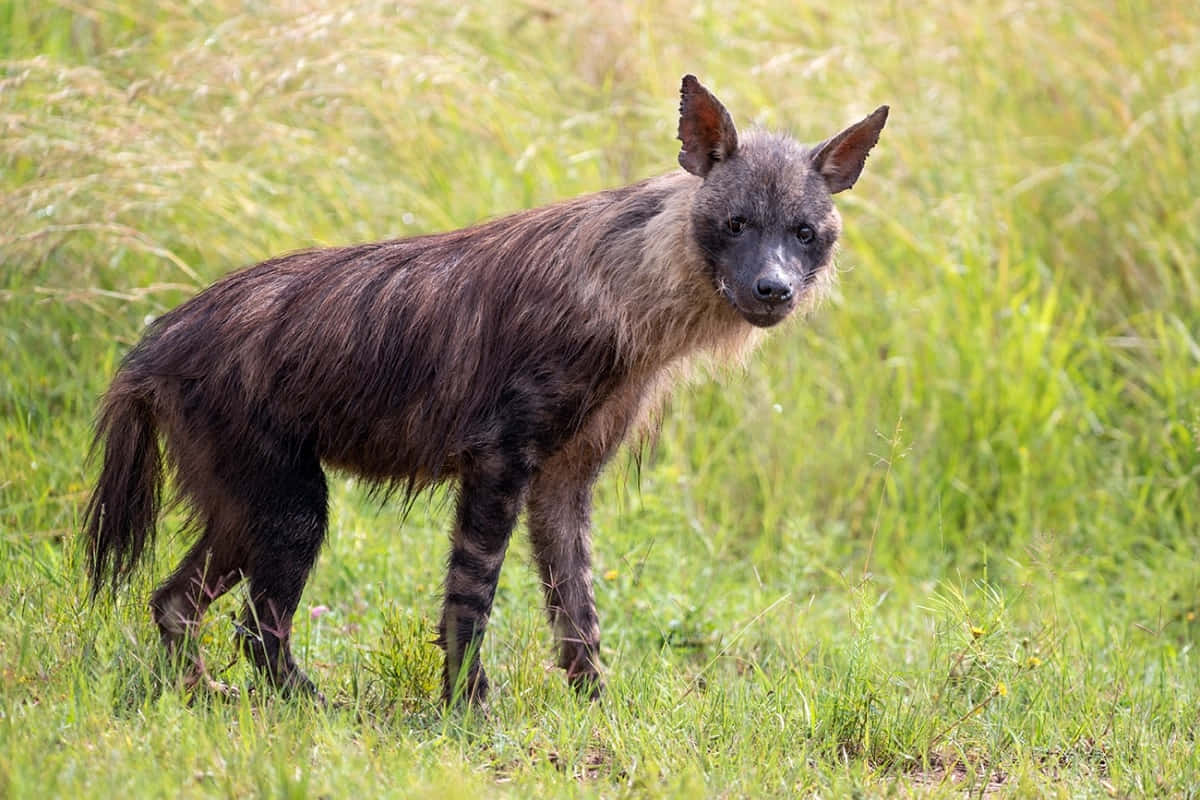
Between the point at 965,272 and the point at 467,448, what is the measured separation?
328 cm

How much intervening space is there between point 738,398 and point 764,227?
7.77 feet

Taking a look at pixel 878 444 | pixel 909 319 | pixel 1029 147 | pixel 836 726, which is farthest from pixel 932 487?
pixel 836 726

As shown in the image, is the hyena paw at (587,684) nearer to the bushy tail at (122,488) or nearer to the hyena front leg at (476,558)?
the hyena front leg at (476,558)

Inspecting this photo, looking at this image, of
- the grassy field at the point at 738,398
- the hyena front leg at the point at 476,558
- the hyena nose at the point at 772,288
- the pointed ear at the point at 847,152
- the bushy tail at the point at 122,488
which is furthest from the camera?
the bushy tail at the point at 122,488

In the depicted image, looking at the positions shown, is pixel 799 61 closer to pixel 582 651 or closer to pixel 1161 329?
pixel 1161 329

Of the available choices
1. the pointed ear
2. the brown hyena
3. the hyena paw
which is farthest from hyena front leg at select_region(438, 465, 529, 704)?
the pointed ear

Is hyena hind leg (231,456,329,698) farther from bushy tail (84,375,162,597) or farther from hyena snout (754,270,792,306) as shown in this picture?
hyena snout (754,270,792,306)

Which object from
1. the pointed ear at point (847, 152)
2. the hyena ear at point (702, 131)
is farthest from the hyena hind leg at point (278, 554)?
the pointed ear at point (847, 152)

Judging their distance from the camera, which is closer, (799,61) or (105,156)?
(105,156)

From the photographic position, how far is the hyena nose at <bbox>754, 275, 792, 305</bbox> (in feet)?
13.5

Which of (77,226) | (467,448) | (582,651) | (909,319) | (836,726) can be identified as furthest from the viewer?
(909,319)

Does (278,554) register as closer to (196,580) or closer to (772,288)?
(196,580)

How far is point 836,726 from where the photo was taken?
157 inches

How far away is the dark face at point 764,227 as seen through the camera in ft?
13.7
